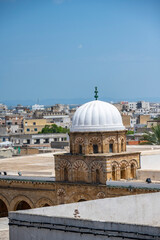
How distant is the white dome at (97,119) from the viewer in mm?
34531

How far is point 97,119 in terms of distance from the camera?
34562 mm

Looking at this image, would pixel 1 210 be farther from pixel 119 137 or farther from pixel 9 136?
pixel 9 136

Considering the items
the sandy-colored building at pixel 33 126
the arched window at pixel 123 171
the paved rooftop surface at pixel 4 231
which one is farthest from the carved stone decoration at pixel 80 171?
the sandy-colored building at pixel 33 126

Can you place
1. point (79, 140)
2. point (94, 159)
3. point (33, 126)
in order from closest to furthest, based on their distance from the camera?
1. point (94, 159)
2. point (79, 140)
3. point (33, 126)

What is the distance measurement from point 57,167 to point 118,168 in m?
3.22

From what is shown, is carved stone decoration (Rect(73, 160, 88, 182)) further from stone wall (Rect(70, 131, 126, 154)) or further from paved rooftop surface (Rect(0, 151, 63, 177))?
paved rooftop surface (Rect(0, 151, 63, 177))

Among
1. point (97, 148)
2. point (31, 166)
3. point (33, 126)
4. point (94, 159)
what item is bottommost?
point (31, 166)

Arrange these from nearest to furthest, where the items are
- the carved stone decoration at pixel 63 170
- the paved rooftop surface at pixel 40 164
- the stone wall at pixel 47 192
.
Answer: the stone wall at pixel 47 192 → the carved stone decoration at pixel 63 170 → the paved rooftop surface at pixel 40 164

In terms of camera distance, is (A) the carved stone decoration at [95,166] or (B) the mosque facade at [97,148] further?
(B) the mosque facade at [97,148]

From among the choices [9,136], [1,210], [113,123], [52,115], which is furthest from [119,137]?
[52,115]

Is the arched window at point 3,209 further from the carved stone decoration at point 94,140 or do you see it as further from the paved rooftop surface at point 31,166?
the carved stone decoration at point 94,140

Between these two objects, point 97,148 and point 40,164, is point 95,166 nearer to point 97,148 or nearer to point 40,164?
point 97,148

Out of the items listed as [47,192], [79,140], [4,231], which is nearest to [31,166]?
[47,192]

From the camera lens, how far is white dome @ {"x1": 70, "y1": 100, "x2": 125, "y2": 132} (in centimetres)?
3453
